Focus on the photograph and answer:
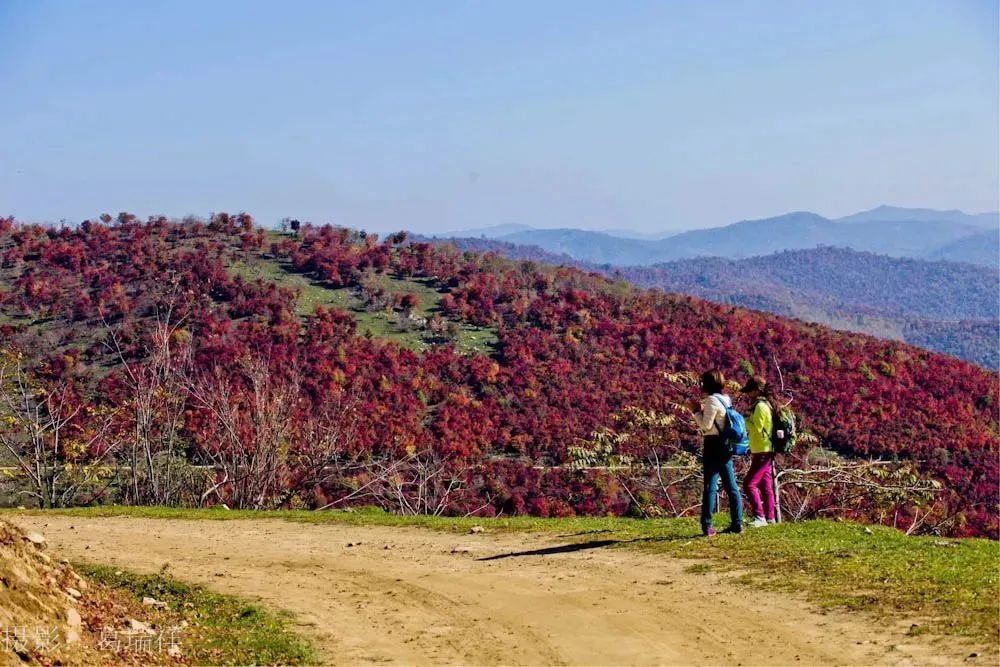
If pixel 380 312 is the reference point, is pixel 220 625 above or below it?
below

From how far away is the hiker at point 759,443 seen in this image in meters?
13.1

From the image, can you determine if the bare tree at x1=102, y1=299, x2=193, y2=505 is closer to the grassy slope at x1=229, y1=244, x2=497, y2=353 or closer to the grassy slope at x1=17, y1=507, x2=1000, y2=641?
the grassy slope at x1=17, y1=507, x2=1000, y2=641

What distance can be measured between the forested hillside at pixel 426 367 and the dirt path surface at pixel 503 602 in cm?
1090

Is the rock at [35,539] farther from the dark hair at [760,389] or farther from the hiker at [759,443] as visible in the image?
the dark hair at [760,389]

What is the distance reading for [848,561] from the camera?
11016 millimetres

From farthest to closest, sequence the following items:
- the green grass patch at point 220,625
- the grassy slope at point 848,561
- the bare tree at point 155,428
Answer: the bare tree at point 155,428 < the grassy slope at point 848,561 < the green grass patch at point 220,625

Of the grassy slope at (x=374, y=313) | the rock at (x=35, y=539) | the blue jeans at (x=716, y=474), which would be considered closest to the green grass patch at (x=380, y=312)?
the grassy slope at (x=374, y=313)

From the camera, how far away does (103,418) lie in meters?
30.8

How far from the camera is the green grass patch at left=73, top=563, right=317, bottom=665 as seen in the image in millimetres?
8883

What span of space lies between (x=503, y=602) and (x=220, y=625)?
2765mm

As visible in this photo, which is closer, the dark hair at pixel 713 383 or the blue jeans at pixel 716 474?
the blue jeans at pixel 716 474

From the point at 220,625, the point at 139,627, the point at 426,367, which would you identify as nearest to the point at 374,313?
the point at 426,367

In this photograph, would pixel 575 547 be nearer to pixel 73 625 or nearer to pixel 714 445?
pixel 714 445

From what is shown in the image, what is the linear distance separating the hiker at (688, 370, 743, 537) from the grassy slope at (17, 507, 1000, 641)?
17.2 inches
